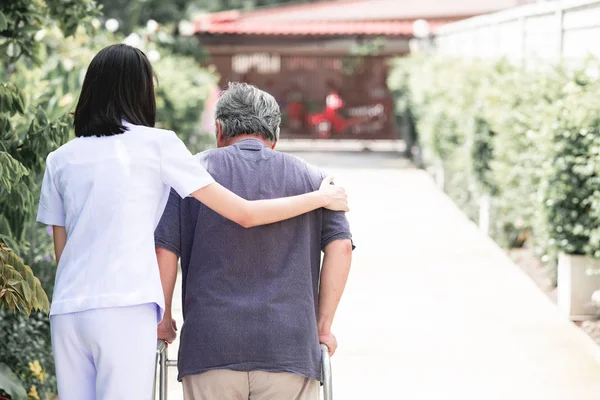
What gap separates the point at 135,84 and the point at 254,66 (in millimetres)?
21546

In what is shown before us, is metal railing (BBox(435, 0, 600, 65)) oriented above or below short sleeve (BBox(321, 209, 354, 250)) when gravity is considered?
above

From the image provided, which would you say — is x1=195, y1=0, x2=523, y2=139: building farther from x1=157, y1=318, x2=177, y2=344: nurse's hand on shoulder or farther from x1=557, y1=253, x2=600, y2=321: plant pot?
x1=157, y1=318, x2=177, y2=344: nurse's hand on shoulder

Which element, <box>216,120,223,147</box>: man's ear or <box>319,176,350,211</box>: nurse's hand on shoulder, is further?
<box>216,120,223,147</box>: man's ear

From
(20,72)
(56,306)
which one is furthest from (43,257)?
(56,306)

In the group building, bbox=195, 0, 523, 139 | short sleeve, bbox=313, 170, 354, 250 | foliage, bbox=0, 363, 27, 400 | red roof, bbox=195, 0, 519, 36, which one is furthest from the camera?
red roof, bbox=195, 0, 519, 36

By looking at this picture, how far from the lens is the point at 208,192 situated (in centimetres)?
305

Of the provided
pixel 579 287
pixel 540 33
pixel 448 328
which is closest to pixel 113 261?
pixel 448 328

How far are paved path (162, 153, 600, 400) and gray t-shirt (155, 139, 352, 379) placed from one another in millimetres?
2776

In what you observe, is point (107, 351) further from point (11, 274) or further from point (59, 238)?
point (11, 274)

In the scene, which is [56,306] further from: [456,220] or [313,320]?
→ [456,220]

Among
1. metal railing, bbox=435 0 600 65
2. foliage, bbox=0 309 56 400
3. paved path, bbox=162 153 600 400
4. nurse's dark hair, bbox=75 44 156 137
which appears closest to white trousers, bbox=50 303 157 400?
nurse's dark hair, bbox=75 44 156 137

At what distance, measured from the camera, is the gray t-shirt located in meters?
3.12

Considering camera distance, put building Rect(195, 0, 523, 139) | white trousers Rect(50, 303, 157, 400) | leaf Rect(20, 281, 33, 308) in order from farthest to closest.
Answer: building Rect(195, 0, 523, 139), leaf Rect(20, 281, 33, 308), white trousers Rect(50, 303, 157, 400)

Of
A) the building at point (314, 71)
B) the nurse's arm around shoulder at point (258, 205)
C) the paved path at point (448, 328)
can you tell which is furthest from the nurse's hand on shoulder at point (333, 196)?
the building at point (314, 71)
